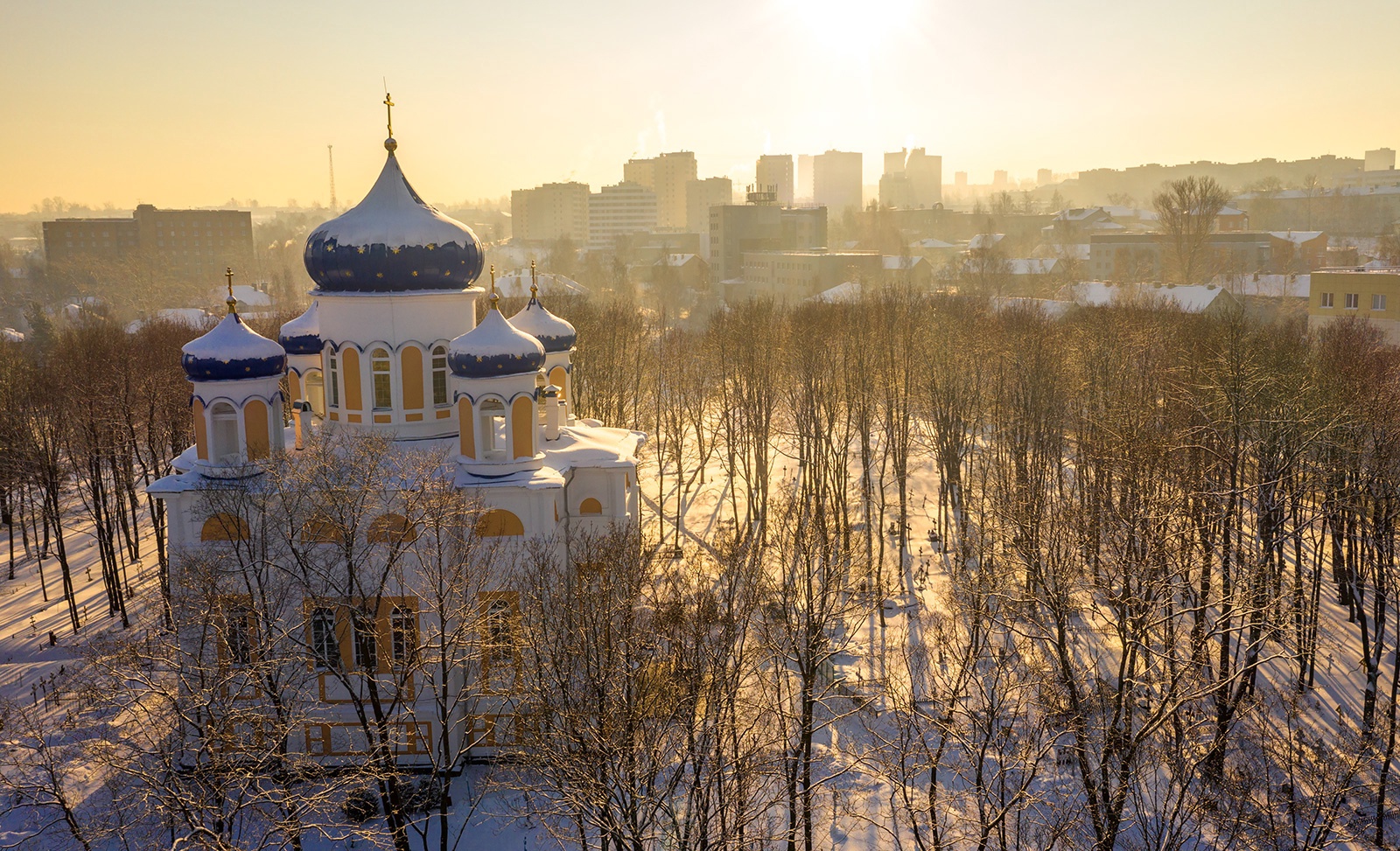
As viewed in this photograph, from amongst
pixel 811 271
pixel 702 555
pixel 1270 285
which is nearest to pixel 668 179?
pixel 811 271

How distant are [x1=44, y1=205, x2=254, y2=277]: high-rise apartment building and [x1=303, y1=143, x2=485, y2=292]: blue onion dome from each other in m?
91.4

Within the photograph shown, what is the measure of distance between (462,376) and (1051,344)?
61.2 ft

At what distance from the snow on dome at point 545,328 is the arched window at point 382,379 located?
369 cm

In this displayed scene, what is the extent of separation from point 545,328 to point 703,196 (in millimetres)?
133828

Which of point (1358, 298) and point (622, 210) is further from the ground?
point (622, 210)

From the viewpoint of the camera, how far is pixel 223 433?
1836 cm

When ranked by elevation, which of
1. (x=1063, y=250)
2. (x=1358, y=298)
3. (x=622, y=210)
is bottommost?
(x=1358, y=298)

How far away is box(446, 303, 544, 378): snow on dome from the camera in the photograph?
695 inches

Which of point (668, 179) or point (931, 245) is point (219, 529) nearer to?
point (931, 245)

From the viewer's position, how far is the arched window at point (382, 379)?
19172 mm

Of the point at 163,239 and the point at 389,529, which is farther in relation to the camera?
the point at 163,239

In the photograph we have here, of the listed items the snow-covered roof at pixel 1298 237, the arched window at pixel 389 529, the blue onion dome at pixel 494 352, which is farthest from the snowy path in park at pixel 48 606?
the snow-covered roof at pixel 1298 237

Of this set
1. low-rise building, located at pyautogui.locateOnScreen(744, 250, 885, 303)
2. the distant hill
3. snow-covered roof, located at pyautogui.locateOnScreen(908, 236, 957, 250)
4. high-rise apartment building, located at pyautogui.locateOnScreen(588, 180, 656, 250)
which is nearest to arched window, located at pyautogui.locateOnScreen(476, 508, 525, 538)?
low-rise building, located at pyautogui.locateOnScreen(744, 250, 885, 303)

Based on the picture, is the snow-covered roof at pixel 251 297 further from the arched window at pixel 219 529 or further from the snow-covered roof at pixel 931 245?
the snow-covered roof at pixel 931 245
